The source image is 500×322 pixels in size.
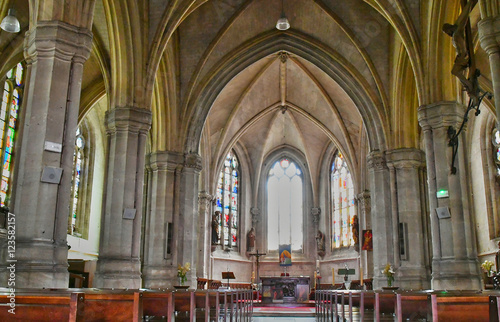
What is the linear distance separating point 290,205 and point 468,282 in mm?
20567

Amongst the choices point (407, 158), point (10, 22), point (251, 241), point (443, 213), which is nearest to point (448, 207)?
point (443, 213)

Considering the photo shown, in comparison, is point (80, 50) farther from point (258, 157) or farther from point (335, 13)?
point (258, 157)

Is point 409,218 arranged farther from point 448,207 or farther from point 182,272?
point 182,272

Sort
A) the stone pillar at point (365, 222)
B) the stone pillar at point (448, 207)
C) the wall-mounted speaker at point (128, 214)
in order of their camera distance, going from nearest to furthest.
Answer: the stone pillar at point (448, 207)
the wall-mounted speaker at point (128, 214)
the stone pillar at point (365, 222)

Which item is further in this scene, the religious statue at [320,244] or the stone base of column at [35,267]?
the religious statue at [320,244]

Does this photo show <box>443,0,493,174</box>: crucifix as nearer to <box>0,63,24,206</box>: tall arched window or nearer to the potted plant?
the potted plant

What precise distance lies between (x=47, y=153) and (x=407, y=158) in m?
12.9

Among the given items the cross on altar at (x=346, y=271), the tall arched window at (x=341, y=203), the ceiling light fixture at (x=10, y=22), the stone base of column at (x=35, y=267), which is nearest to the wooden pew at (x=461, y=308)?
the stone base of column at (x=35, y=267)

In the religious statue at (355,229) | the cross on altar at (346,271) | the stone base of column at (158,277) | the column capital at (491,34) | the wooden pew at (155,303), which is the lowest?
the wooden pew at (155,303)

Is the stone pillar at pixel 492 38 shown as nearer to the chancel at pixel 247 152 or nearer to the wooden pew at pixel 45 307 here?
the chancel at pixel 247 152

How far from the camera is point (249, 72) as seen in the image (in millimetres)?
24734

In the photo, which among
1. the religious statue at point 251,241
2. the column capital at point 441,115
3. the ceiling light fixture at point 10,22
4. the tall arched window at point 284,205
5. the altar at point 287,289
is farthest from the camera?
the tall arched window at point 284,205

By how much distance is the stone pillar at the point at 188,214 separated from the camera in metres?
18.9

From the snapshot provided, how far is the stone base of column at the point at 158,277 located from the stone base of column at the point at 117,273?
4082 millimetres
